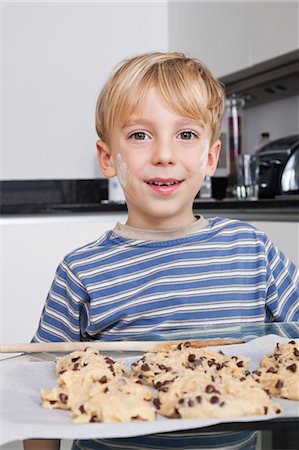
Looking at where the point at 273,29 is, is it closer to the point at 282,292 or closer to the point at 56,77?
the point at 56,77

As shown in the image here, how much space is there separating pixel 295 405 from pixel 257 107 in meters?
3.00

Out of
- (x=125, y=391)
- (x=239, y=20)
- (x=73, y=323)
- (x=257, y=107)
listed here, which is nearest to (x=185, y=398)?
(x=125, y=391)

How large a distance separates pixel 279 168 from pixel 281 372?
7.05 ft

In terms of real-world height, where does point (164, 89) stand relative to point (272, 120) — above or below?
below

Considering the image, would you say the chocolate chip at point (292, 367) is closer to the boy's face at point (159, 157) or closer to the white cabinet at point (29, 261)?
the boy's face at point (159, 157)

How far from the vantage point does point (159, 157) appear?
1.16 m

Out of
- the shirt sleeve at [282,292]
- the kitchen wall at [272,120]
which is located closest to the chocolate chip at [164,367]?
the shirt sleeve at [282,292]

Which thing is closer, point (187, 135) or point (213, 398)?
point (213, 398)

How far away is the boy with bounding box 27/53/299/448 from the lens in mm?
1186

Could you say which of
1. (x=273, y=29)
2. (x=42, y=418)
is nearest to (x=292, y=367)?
(x=42, y=418)

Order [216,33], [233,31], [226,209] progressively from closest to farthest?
[226,209] → [233,31] → [216,33]

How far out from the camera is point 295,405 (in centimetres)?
66

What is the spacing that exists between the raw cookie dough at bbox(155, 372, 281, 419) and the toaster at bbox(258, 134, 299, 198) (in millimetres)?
2109

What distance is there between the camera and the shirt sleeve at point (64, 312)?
46.4 inches
